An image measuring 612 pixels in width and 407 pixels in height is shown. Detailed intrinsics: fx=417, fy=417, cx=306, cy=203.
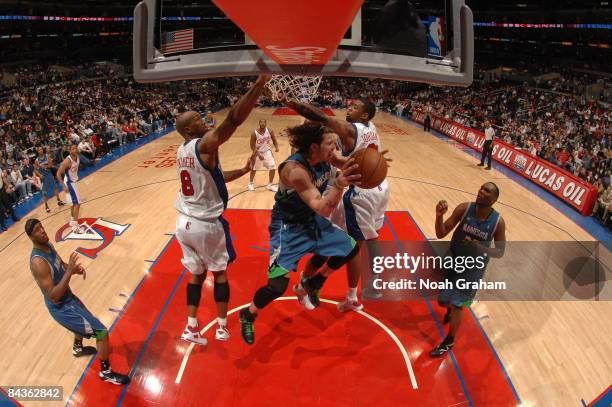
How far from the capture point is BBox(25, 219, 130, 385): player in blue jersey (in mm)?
3479

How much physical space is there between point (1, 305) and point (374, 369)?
186 inches

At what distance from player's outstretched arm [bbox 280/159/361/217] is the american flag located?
125 centimetres

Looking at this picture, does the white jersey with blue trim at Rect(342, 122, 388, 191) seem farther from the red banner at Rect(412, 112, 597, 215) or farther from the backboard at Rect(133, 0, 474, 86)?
the red banner at Rect(412, 112, 597, 215)

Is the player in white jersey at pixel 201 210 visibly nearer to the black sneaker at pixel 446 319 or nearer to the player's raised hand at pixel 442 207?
Answer: the player's raised hand at pixel 442 207

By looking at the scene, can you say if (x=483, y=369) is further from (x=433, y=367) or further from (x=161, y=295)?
(x=161, y=295)

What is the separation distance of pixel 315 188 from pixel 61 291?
2.33 meters

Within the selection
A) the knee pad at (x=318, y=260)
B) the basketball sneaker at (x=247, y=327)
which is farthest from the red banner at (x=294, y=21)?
the basketball sneaker at (x=247, y=327)

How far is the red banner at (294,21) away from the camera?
1.41 meters

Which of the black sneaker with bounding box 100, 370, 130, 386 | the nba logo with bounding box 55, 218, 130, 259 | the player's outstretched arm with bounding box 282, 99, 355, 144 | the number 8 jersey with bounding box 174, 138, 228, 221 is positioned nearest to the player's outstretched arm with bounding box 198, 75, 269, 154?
the number 8 jersey with bounding box 174, 138, 228, 221

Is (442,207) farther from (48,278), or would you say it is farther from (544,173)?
(544,173)

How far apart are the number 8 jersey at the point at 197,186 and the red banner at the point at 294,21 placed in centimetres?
187

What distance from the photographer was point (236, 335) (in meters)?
4.66

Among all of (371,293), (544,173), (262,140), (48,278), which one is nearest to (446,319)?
(371,293)

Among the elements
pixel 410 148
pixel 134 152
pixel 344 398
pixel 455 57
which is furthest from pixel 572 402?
pixel 134 152
